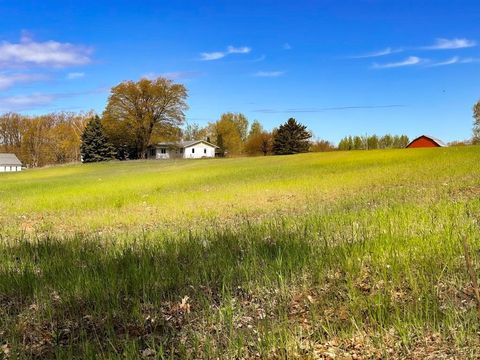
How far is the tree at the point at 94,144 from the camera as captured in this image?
95.5 meters

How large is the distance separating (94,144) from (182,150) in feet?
94.4

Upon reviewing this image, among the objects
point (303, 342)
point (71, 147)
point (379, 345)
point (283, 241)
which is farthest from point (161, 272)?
point (71, 147)

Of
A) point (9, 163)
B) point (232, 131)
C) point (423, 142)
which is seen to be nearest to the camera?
point (423, 142)

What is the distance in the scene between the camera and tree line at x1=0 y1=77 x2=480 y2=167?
99.2 m

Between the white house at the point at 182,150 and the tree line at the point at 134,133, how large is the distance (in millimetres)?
4289

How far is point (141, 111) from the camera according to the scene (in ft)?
332

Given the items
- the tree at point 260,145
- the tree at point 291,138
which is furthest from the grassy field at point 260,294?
the tree at point 260,145

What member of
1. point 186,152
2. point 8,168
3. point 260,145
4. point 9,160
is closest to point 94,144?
point 186,152

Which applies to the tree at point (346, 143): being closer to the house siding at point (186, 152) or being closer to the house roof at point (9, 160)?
the house siding at point (186, 152)

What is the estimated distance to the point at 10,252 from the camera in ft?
25.3

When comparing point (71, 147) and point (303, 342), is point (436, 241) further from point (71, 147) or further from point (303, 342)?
point (71, 147)

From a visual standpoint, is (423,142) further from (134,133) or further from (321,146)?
(134,133)

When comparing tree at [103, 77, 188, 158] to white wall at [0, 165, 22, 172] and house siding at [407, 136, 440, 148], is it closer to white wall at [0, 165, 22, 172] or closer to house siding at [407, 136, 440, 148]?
white wall at [0, 165, 22, 172]

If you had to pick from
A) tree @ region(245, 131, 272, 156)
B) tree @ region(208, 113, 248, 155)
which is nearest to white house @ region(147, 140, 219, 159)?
tree @ region(208, 113, 248, 155)
